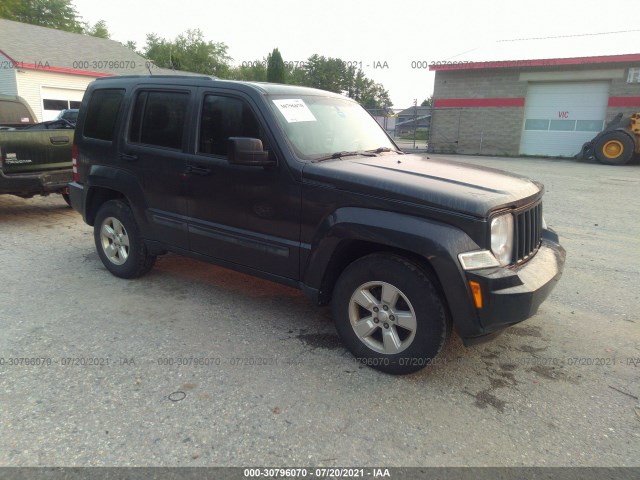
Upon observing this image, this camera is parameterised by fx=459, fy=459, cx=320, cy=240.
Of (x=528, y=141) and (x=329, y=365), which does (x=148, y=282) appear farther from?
(x=528, y=141)

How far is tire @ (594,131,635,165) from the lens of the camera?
16.9m

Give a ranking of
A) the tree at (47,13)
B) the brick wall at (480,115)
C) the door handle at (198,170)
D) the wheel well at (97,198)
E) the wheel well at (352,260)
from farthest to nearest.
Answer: the tree at (47,13)
the brick wall at (480,115)
the wheel well at (97,198)
the door handle at (198,170)
the wheel well at (352,260)

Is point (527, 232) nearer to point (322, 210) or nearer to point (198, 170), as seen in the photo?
point (322, 210)

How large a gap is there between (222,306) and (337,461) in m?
2.17

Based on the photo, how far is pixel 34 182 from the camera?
6.74 m

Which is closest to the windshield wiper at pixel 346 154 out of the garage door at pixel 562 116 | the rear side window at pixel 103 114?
the rear side window at pixel 103 114

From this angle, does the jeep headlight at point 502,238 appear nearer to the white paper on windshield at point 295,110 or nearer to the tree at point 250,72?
the white paper on windshield at point 295,110

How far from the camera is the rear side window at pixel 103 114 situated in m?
4.60

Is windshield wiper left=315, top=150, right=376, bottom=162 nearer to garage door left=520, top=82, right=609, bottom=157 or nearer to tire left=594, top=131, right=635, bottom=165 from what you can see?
tire left=594, top=131, right=635, bottom=165

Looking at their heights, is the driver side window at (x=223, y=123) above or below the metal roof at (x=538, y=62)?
below

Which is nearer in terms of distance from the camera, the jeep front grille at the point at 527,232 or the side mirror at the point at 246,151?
the jeep front grille at the point at 527,232

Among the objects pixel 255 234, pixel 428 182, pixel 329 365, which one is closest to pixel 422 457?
pixel 329 365

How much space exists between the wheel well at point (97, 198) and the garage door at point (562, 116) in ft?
69.8

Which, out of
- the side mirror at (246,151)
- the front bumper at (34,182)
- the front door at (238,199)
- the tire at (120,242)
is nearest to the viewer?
the side mirror at (246,151)
